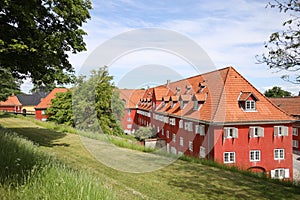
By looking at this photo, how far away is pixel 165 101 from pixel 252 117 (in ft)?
53.2

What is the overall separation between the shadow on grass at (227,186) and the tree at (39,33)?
6472 mm

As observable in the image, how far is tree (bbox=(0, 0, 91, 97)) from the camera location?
8383 mm

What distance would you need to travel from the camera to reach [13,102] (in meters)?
78.7

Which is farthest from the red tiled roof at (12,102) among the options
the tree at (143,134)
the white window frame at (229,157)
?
the white window frame at (229,157)

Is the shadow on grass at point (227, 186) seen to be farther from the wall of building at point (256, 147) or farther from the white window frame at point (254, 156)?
Answer: the white window frame at point (254, 156)

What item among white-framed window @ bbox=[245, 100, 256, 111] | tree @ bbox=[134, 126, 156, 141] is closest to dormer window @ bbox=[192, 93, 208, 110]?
white-framed window @ bbox=[245, 100, 256, 111]

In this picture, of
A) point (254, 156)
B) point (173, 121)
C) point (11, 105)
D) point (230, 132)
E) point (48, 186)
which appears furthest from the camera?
point (11, 105)

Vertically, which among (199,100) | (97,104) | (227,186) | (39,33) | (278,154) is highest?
(39,33)

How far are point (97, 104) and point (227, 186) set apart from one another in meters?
21.6

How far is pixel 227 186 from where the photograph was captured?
834cm

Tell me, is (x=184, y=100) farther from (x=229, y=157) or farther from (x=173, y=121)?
(x=229, y=157)

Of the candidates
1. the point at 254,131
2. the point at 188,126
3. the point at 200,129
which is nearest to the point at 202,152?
the point at 200,129

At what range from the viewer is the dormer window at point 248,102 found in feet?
85.4

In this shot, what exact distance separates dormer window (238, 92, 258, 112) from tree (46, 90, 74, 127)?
2034cm
